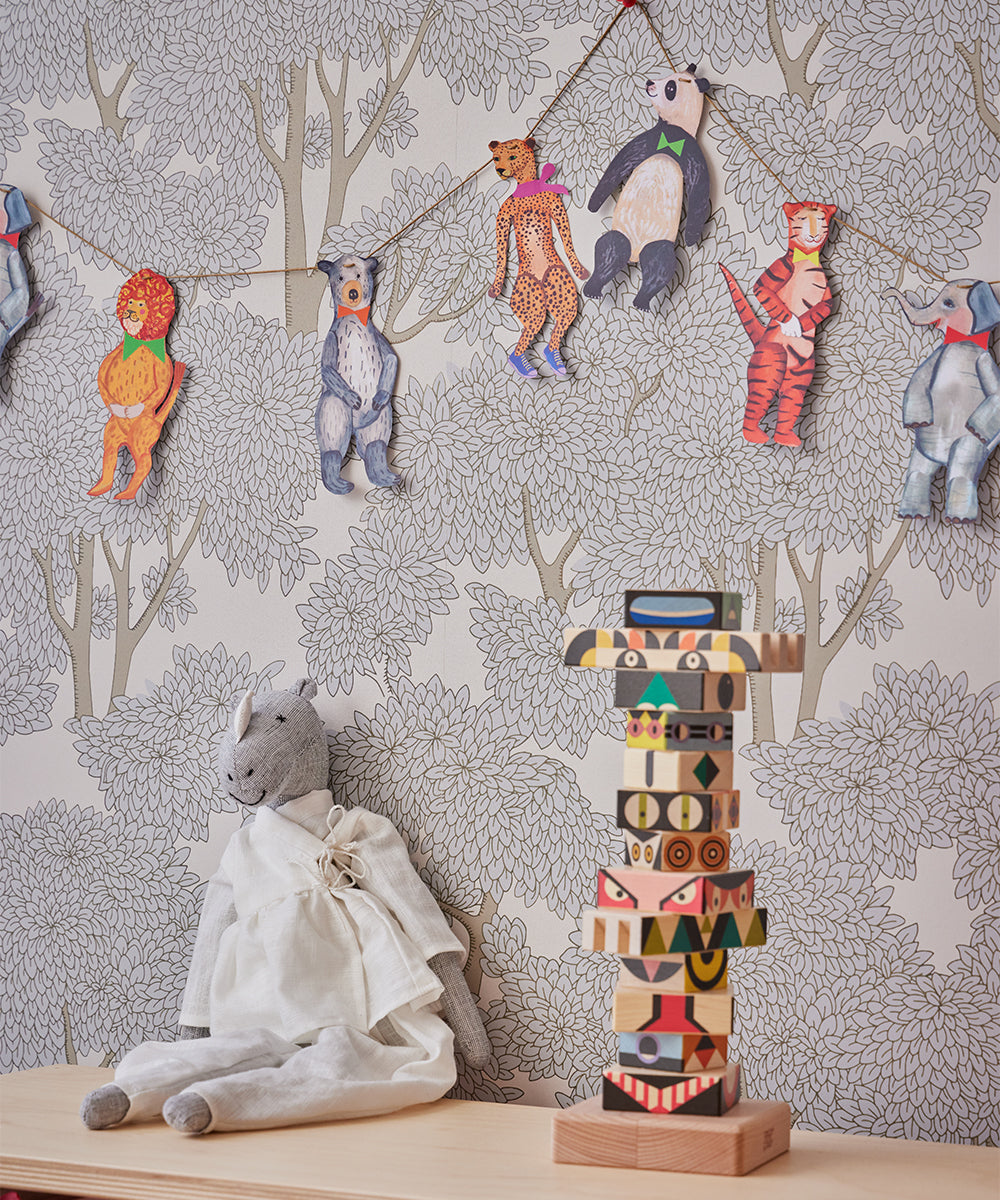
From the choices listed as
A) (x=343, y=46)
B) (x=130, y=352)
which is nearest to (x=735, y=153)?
(x=343, y=46)

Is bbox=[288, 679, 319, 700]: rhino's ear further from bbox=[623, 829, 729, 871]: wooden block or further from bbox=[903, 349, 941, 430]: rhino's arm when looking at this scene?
bbox=[903, 349, 941, 430]: rhino's arm

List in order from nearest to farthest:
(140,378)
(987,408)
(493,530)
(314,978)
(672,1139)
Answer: (672,1139)
(987,408)
(314,978)
(493,530)
(140,378)

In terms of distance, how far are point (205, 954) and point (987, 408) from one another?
116 centimetres

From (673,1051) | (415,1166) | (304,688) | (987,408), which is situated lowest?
(415,1166)

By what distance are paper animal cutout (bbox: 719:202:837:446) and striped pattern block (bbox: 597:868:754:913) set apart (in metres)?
0.54

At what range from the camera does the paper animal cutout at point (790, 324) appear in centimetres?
158

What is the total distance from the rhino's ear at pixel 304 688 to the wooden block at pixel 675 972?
0.58m

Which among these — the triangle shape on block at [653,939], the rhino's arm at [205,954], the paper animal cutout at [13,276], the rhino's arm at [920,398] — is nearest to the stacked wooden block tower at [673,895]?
the triangle shape on block at [653,939]

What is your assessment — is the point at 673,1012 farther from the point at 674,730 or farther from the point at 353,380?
the point at 353,380

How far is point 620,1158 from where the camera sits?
1325mm

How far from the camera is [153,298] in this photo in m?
1.88

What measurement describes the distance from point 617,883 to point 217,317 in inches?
39.0

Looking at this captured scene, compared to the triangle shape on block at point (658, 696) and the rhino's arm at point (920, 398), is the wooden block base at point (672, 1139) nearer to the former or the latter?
A: the triangle shape on block at point (658, 696)

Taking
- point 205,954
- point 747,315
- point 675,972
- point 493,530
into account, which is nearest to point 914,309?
point 747,315
